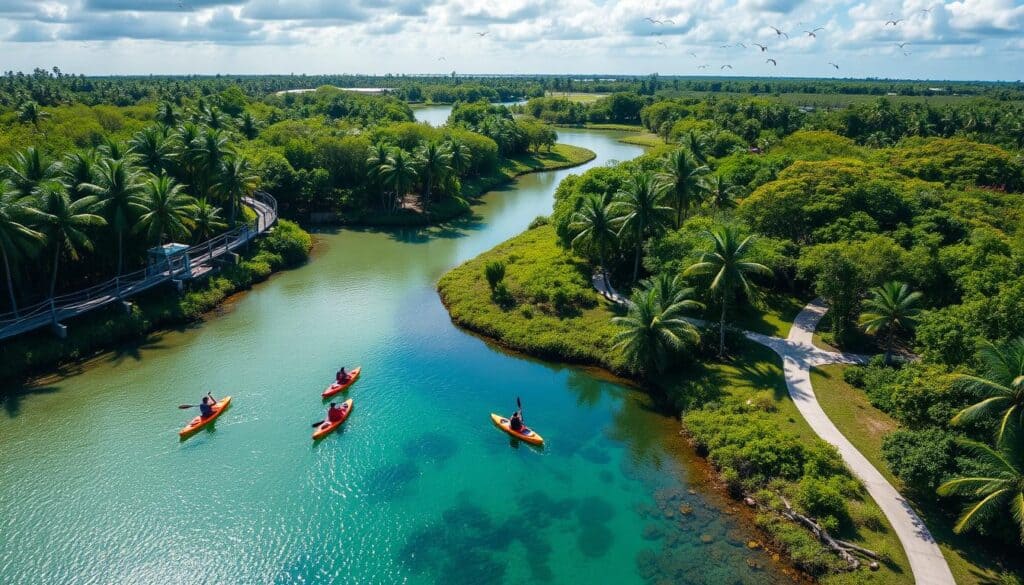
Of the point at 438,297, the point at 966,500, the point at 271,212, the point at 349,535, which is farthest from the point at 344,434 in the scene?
the point at 271,212

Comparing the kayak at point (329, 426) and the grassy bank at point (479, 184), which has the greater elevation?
the grassy bank at point (479, 184)

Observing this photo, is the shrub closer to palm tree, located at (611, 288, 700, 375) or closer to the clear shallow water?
the clear shallow water

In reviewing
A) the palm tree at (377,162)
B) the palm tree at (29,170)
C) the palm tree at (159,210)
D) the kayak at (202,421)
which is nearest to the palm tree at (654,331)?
the kayak at (202,421)

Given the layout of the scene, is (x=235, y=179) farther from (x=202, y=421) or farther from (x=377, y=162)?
(x=202, y=421)

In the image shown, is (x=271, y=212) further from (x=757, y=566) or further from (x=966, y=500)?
(x=966, y=500)

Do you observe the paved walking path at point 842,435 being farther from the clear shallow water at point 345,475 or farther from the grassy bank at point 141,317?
the grassy bank at point 141,317

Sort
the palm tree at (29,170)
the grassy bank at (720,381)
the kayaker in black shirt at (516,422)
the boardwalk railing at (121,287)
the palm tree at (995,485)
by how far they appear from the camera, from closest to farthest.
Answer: the palm tree at (995,485) → the grassy bank at (720,381) → the kayaker in black shirt at (516,422) → the boardwalk railing at (121,287) → the palm tree at (29,170)
